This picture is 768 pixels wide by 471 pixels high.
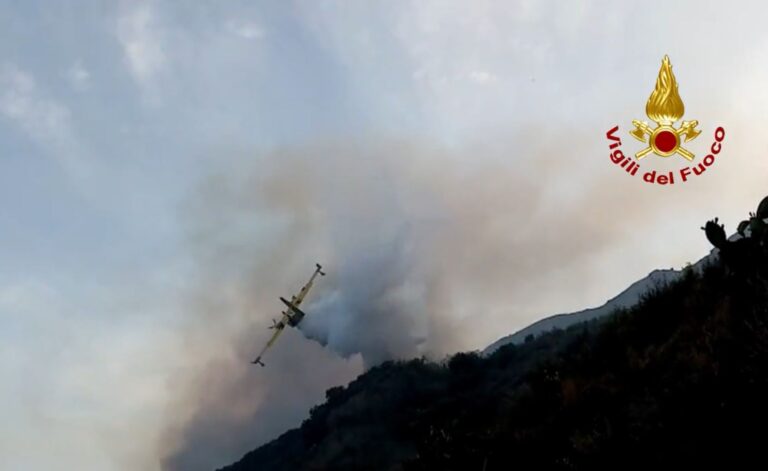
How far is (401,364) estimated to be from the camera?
75.6m

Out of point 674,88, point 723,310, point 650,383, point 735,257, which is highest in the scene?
point 674,88

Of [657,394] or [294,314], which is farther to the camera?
[294,314]

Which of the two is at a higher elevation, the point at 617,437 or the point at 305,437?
the point at 305,437

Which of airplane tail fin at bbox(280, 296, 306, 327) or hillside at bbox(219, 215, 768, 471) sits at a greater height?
airplane tail fin at bbox(280, 296, 306, 327)

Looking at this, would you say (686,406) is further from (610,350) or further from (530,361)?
(530,361)

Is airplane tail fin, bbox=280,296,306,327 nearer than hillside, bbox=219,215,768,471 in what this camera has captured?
No

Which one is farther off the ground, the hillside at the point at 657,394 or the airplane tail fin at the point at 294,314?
the airplane tail fin at the point at 294,314

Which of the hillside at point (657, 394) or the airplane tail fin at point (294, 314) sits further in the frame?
the airplane tail fin at point (294, 314)

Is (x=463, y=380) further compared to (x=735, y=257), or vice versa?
(x=463, y=380)

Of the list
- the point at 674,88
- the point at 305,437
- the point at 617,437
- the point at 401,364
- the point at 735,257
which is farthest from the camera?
the point at 401,364

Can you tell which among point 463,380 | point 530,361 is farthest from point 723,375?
point 463,380

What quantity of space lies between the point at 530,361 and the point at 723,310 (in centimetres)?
3758

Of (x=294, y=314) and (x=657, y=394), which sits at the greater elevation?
(x=294, y=314)

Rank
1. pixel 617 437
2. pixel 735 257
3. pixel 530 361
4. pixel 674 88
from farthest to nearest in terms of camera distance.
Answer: pixel 530 361, pixel 674 88, pixel 735 257, pixel 617 437
